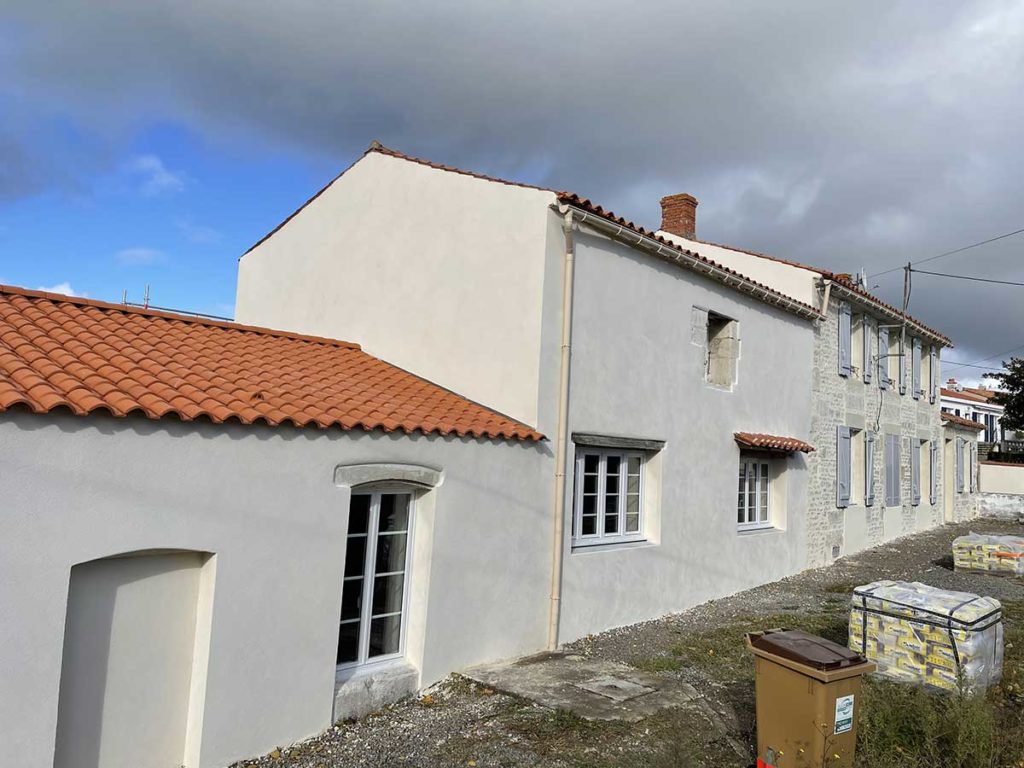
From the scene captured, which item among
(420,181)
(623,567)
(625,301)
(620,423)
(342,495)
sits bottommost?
(623,567)

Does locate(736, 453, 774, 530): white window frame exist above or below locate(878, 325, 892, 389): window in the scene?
below

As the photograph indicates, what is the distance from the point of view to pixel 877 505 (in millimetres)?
16844

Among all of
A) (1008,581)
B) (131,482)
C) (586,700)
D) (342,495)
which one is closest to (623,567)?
(586,700)

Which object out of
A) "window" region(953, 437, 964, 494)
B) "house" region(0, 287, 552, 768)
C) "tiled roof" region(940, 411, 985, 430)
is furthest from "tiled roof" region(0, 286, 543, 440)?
A: "window" region(953, 437, 964, 494)

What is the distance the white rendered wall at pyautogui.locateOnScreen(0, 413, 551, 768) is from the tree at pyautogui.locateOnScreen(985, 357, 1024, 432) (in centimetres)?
3148

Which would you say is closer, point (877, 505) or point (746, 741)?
point (746, 741)

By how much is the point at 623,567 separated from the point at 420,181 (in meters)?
5.66

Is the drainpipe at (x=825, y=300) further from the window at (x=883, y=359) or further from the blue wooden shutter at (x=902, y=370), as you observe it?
the blue wooden shutter at (x=902, y=370)

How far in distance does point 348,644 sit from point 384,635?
0.36m

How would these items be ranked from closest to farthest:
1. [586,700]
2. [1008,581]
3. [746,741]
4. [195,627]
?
[195,627]
[746,741]
[586,700]
[1008,581]

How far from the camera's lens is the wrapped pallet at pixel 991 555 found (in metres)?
13.1

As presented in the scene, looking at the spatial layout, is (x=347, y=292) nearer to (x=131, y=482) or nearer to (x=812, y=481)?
(x=131, y=482)

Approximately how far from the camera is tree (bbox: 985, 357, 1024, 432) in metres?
30.3

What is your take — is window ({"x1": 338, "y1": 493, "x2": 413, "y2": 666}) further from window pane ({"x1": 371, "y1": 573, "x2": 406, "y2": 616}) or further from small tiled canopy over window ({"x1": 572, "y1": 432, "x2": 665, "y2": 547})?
small tiled canopy over window ({"x1": 572, "y1": 432, "x2": 665, "y2": 547})
